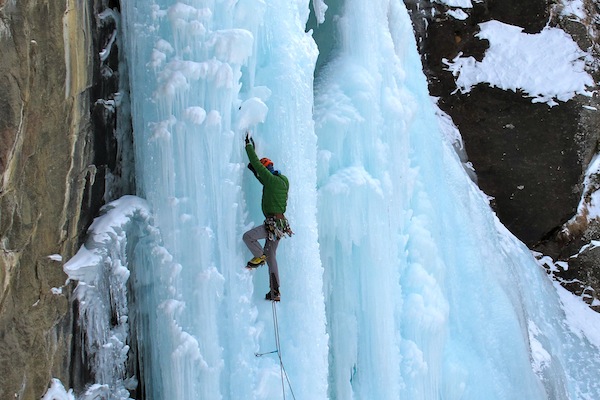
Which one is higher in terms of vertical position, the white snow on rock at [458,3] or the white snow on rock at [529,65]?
the white snow on rock at [458,3]

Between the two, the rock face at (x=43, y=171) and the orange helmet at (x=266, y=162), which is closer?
the rock face at (x=43, y=171)

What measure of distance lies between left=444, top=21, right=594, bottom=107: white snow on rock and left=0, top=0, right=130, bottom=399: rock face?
663cm

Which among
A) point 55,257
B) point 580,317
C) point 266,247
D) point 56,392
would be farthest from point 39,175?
point 580,317

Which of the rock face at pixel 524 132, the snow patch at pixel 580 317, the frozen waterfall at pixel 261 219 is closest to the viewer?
the frozen waterfall at pixel 261 219

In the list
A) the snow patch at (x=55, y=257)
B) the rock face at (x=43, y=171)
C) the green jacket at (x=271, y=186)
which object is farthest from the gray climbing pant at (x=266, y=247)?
the snow patch at (x=55, y=257)

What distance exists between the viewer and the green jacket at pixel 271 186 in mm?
4480

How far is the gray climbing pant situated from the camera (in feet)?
15.0

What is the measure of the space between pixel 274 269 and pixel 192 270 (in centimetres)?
58

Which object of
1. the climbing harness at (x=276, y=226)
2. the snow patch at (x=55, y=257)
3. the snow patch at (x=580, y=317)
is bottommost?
the snow patch at (x=580, y=317)

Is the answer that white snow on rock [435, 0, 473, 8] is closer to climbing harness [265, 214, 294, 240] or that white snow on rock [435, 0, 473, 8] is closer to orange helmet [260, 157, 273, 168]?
orange helmet [260, 157, 273, 168]

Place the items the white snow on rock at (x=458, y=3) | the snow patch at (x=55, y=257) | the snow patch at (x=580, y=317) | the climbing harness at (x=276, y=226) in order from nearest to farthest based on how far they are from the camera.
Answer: the snow patch at (x=55, y=257), the climbing harness at (x=276, y=226), the snow patch at (x=580, y=317), the white snow on rock at (x=458, y=3)

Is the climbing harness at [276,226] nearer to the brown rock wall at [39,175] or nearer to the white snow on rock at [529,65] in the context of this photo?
the brown rock wall at [39,175]

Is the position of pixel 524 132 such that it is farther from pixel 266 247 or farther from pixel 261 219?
pixel 266 247

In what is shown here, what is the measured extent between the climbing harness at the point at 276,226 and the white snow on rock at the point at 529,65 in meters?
5.99
